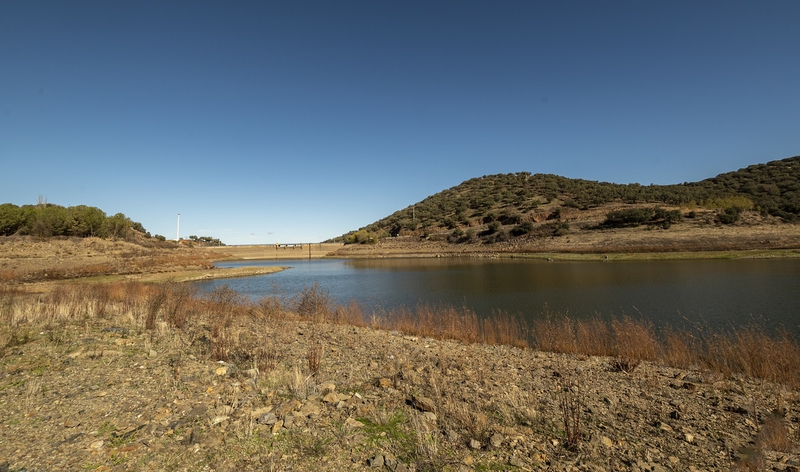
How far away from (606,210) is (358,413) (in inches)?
2726

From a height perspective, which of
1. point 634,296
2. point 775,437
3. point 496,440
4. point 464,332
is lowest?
point 634,296

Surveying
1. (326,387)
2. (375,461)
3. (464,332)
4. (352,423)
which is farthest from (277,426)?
(464,332)

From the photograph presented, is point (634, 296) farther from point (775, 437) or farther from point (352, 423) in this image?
point (352, 423)

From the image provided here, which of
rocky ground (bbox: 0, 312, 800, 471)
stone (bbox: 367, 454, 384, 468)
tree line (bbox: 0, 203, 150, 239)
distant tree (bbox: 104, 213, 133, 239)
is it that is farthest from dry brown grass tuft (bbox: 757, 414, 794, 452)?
distant tree (bbox: 104, 213, 133, 239)

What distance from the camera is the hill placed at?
49562 mm

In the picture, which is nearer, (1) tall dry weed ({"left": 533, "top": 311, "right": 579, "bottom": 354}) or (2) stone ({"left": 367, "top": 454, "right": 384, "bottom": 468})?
(2) stone ({"left": 367, "top": 454, "right": 384, "bottom": 468})

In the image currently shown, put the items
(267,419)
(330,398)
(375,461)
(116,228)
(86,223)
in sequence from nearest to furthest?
(375,461) → (267,419) → (330,398) → (86,223) → (116,228)

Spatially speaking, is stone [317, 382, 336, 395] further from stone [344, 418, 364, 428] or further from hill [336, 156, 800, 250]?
hill [336, 156, 800, 250]

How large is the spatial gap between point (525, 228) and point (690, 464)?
62.3 m

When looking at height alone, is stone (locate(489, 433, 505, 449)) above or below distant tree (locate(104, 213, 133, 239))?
below

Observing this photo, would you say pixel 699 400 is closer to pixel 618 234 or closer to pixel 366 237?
pixel 618 234

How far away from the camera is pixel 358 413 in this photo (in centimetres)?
494

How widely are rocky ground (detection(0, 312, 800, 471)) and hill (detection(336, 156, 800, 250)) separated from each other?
176 feet

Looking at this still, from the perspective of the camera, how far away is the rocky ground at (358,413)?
3.78 metres
